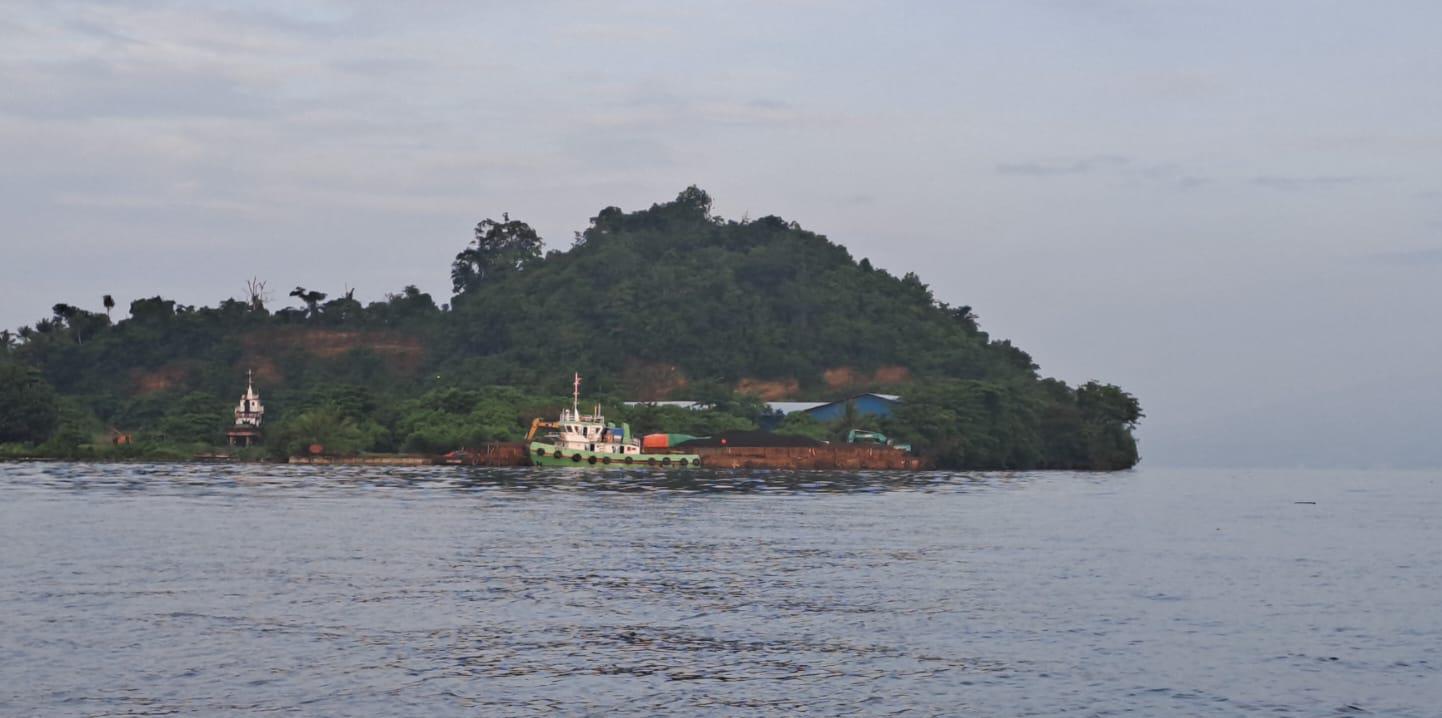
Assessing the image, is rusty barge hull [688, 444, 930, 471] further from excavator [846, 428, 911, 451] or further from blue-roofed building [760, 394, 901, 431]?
blue-roofed building [760, 394, 901, 431]

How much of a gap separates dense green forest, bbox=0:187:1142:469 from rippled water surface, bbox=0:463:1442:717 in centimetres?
7308

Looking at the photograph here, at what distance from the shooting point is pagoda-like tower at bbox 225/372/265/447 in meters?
144

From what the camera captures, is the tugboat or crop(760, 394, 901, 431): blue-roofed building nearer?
the tugboat

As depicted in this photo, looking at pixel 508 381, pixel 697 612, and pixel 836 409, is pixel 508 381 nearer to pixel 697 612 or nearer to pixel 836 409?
pixel 836 409

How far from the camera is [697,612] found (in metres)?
35.1

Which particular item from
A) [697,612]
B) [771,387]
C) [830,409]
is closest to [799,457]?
[830,409]

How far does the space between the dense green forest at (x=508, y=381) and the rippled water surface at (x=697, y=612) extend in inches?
2877

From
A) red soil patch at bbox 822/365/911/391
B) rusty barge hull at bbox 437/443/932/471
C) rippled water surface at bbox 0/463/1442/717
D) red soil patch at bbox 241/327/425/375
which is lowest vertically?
rippled water surface at bbox 0/463/1442/717

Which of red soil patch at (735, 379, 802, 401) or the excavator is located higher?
red soil patch at (735, 379, 802, 401)

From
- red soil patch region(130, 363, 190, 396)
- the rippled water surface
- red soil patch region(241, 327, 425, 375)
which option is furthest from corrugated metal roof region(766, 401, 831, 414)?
the rippled water surface

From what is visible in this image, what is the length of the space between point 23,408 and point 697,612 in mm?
120704

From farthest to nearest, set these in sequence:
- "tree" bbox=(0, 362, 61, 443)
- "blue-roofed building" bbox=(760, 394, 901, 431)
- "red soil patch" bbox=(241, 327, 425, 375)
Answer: "red soil patch" bbox=(241, 327, 425, 375), "blue-roofed building" bbox=(760, 394, 901, 431), "tree" bbox=(0, 362, 61, 443)

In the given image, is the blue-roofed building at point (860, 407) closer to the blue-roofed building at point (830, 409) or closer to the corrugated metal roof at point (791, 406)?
the blue-roofed building at point (830, 409)

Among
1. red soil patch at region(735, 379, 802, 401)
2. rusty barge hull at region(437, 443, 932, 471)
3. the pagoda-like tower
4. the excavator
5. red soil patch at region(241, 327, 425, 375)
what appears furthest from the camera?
red soil patch at region(241, 327, 425, 375)
